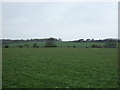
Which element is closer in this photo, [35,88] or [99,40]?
[35,88]

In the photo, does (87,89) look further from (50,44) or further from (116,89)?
(50,44)

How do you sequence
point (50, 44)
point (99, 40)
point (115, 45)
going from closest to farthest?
point (115, 45)
point (50, 44)
point (99, 40)

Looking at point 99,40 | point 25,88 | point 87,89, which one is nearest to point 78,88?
point 87,89

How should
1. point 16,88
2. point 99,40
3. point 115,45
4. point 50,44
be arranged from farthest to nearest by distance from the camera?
point 99,40, point 50,44, point 115,45, point 16,88

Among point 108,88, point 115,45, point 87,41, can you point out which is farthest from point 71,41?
point 108,88

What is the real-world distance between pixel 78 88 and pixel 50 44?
128234mm

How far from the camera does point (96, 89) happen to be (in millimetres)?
9977

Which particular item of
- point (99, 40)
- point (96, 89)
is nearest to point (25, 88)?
point (96, 89)

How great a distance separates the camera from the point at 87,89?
9805 millimetres

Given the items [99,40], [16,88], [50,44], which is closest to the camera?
[16,88]

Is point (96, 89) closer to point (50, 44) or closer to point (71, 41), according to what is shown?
point (50, 44)

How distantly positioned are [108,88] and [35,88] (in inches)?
145

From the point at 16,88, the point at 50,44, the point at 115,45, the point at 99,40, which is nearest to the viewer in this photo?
the point at 16,88

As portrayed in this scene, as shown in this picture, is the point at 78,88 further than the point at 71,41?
No
